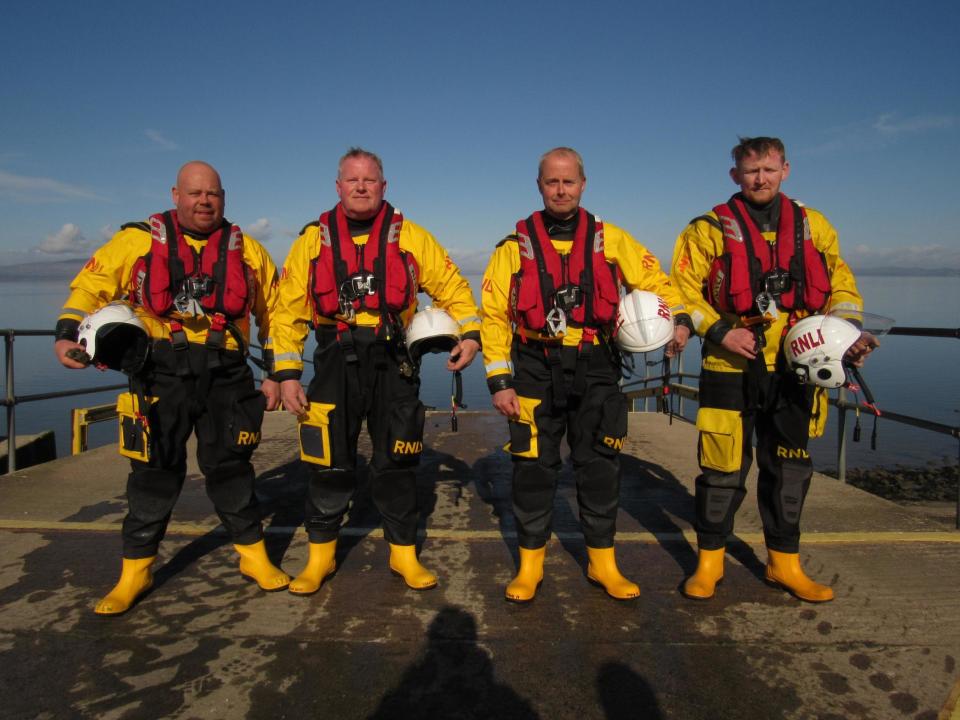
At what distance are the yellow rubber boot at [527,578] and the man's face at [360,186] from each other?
186 cm

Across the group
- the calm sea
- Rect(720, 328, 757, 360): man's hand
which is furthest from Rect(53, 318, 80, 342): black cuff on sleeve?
the calm sea

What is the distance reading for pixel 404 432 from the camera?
309cm

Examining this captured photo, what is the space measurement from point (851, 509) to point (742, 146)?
2583mm

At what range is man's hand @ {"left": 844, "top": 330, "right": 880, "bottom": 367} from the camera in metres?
2.72

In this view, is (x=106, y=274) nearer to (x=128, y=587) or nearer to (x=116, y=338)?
(x=116, y=338)

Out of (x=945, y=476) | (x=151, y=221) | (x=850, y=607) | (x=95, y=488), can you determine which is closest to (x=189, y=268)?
(x=151, y=221)

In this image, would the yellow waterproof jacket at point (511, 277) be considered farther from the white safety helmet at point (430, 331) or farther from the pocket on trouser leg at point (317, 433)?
the pocket on trouser leg at point (317, 433)

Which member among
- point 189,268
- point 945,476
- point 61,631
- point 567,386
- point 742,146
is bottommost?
point 945,476

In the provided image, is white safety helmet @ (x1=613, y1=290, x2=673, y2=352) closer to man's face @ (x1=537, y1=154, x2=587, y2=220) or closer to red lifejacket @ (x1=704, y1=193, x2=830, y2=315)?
red lifejacket @ (x1=704, y1=193, x2=830, y2=315)

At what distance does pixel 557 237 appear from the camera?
3.07 m

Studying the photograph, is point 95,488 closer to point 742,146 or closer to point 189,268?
point 189,268

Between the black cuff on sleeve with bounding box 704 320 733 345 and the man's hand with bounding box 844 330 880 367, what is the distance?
51 centimetres

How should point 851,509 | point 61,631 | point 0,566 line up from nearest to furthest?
point 61,631, point 0,566, point 851,509

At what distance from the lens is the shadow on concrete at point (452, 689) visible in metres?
2.07
